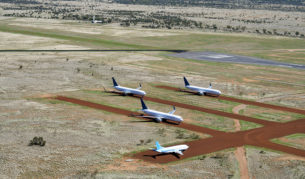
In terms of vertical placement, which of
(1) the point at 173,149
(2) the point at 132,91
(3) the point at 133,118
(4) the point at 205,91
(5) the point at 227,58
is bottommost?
(5) the point at 227,58

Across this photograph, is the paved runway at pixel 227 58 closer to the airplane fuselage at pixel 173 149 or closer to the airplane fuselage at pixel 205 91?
the airplane fuselage at pixel 205 91

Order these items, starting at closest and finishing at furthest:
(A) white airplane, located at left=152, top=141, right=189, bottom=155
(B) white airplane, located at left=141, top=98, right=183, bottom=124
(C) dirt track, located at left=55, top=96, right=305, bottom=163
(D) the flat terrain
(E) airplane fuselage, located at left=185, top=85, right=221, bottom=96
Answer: (D) the flat terrain < (A) white airplane, located at left=152, top=141, right=189, bottom=155 < (C) dirt track, located at left=55, top=96, right=305, bottom=163 < (B) white airplane, located at left=141, top=98, right=183, bottom=124 < (E) airplane fuselage, located at left=185, top=85, right=221, bottom=96

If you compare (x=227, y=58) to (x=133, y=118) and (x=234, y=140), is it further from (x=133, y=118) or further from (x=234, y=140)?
(x=234, y=140)

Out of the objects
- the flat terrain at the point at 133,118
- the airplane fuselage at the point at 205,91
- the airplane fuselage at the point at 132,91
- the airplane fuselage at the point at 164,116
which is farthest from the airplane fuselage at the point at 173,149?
the airplane fuselage at the point at 205,91

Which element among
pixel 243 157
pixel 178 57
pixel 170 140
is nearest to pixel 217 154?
pixel 243 157

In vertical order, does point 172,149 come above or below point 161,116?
above

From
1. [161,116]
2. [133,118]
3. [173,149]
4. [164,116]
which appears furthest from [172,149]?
[133,118]

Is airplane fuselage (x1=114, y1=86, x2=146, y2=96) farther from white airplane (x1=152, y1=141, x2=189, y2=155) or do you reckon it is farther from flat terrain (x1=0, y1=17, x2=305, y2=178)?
white airplane (x1=152, y1=141, x2=189, y2=155)

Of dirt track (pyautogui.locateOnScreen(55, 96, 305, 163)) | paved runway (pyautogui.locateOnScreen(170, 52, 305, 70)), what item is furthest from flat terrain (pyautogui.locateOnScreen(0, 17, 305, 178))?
paved runway (pyautogui.locateOnScreen(170, 52, 305, 70))
